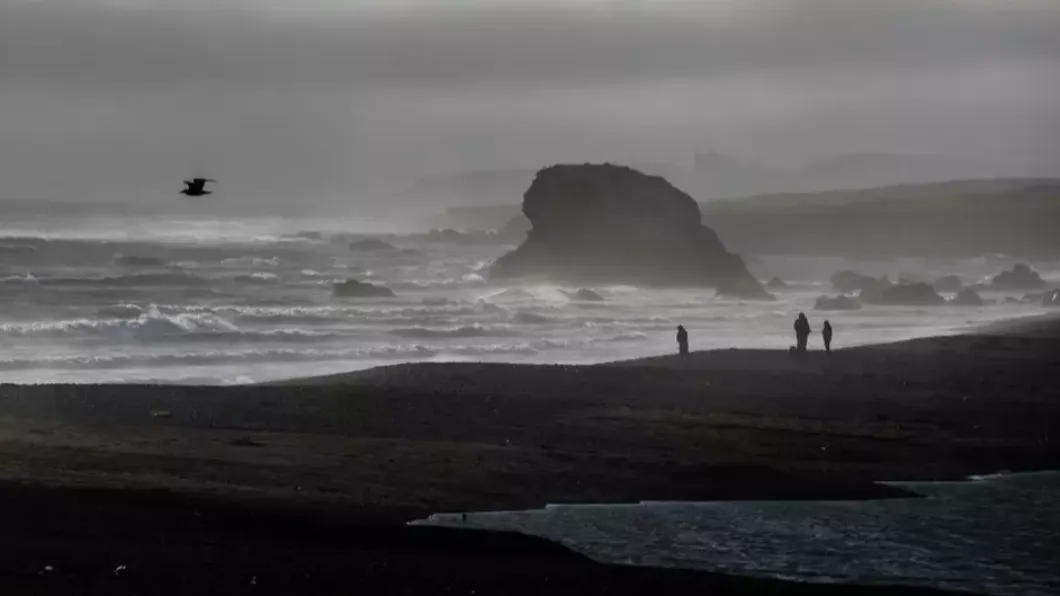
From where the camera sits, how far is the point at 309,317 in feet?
166

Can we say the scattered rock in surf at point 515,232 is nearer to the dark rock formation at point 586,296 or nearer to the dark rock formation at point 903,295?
the dark rock formation at point 586,296

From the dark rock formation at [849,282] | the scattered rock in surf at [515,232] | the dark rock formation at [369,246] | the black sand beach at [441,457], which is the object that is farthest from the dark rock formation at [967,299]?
the scattered rock in surf at [515,232]

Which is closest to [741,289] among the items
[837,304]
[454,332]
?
[837,304]

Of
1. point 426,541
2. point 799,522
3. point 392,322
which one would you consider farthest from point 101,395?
point 392,322

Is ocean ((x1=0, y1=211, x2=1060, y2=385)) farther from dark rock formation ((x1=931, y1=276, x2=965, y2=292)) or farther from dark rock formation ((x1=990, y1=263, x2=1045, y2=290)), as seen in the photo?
dark rock formation ((x1=931, y1=276, x2=965, y2=292))

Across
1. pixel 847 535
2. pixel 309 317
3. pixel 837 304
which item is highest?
pixel 837 304

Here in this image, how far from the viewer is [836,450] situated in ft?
74.8

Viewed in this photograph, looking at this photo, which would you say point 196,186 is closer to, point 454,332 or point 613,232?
point 454,332

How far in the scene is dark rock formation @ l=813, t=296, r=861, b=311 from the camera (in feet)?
202

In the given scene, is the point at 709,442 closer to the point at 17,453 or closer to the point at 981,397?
the point at 981,397

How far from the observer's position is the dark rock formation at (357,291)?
207 feet

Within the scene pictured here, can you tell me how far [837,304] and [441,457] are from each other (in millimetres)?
43529

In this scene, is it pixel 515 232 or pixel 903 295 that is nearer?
pixel 903 295

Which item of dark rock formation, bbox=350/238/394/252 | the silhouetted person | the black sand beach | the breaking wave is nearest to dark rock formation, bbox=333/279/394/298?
the breaking wave
